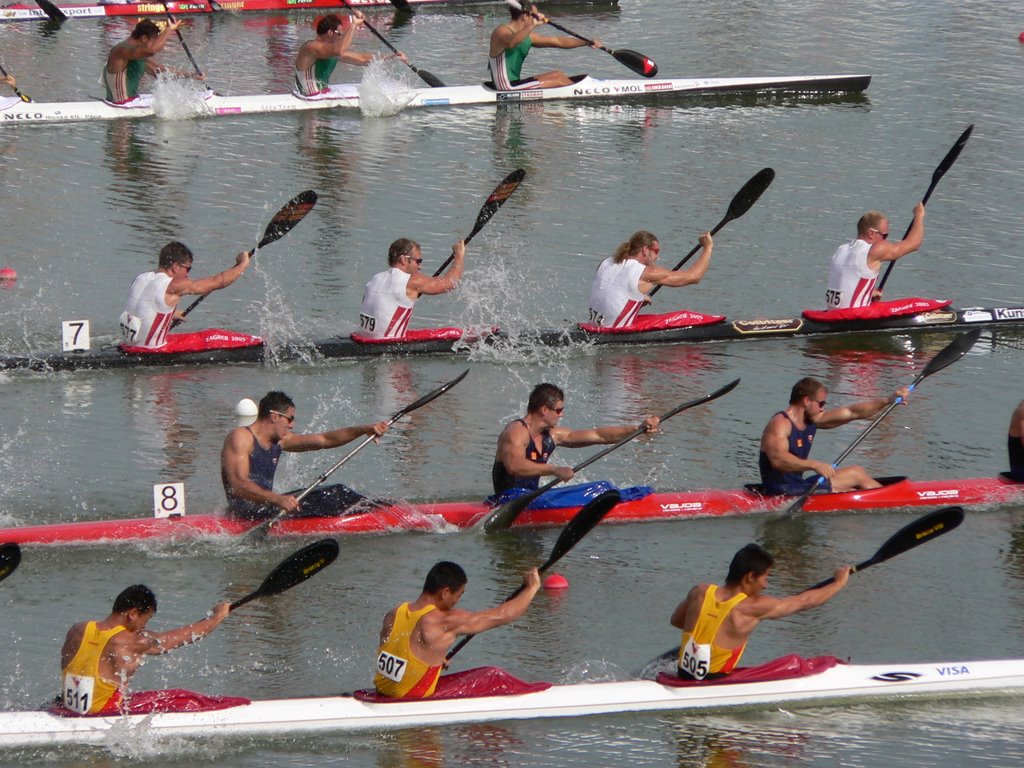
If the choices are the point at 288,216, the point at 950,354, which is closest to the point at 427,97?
the point at 288,216

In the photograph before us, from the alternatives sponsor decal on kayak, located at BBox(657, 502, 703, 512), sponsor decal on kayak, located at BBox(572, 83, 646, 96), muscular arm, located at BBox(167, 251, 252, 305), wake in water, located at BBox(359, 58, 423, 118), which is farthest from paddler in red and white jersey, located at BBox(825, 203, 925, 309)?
wake in water, located at BBox(359, 58, 423, 118)

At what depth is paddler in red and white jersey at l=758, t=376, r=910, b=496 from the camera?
12.9m

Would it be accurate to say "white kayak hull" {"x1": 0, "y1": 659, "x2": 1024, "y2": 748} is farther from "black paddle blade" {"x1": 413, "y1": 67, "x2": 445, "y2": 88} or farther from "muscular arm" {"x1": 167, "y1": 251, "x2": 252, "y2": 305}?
"black paddle blade" {"x1": 413, "y1": 67, "x2": 445, "y2": 88}

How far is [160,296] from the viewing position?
15594 millimetres

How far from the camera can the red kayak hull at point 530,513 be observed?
39.7 ft

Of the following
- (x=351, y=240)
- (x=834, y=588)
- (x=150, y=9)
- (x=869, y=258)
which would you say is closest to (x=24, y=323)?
(x=351, y=240)

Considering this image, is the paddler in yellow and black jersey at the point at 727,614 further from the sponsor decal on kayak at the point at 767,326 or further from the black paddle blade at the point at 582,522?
the sponsor decal on kayak at the point at 767,326

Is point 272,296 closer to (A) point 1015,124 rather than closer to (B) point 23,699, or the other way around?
(B) point 23,699

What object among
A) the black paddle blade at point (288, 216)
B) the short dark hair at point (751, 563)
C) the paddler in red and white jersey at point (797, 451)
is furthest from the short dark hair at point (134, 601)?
the black paddle blade at point (288, 216)

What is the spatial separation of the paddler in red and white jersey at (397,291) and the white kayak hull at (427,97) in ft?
27.7

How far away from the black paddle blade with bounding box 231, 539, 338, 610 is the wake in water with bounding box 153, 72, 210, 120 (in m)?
14.7

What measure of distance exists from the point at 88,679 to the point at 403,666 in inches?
69.9

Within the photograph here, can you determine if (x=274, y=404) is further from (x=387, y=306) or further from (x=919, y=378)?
(x=919, y=378)

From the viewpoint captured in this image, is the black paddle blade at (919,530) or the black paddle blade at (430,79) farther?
the black paddle blade at (430,79)
